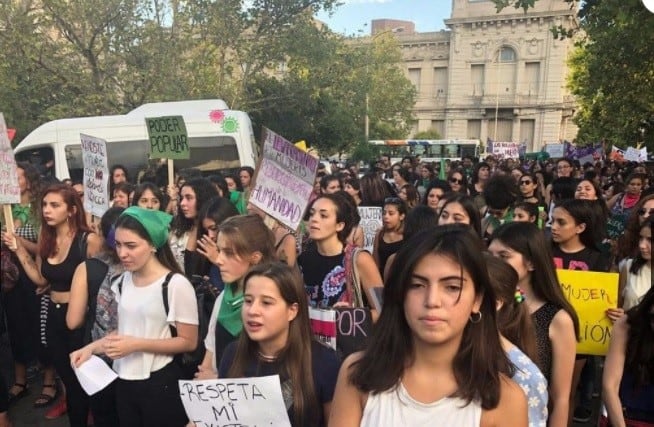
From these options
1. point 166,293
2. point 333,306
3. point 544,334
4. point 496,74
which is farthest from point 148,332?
point 496,74

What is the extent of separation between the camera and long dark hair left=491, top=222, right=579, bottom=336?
2.62 metres

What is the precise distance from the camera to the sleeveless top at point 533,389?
176cm

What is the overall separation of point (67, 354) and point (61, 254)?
64 centimetres

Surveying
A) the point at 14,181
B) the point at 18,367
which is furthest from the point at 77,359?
the point at 18,367

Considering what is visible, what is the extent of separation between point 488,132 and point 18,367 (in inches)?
2073

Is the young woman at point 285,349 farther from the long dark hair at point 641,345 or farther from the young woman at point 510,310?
the long dark hair at point 641,345

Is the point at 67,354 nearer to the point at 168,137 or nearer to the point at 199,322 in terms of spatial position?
the point at 199,322

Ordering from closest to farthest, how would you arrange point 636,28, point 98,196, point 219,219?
1. point 219,219
2. point 98,196
3. point 636,28

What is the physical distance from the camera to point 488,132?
5344 centimetres

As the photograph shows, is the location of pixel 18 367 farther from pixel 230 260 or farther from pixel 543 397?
pixel 543 397

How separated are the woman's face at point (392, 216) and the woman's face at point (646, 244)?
196 centimetres

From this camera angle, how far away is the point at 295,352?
2236mm

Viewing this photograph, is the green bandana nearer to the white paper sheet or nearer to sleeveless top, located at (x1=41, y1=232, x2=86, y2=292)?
the white paper sheet

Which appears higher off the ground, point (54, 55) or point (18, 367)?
point (54, 55)
